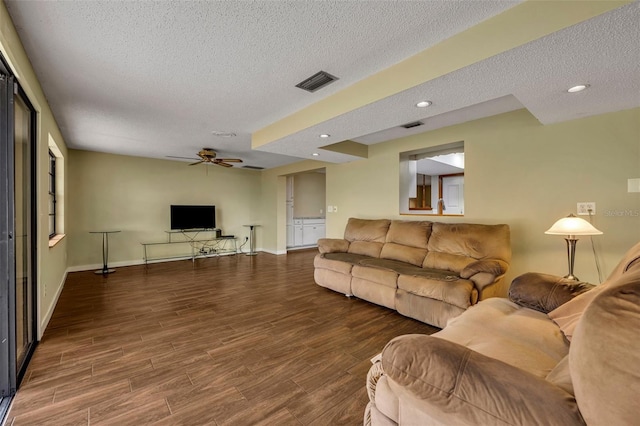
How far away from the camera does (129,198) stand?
19.5 feet

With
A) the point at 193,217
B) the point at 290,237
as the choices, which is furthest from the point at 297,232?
the point at 193,217

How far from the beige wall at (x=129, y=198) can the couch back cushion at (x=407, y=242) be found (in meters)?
4.92

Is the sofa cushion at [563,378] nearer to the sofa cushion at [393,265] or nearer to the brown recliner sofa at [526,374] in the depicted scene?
the brown recliner sofa at [526,374]

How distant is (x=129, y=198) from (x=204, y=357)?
5142mm

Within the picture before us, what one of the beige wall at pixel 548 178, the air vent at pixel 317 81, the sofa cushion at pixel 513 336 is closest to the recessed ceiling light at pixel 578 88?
the beige wall at pixel 548 178

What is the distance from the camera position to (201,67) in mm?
2260

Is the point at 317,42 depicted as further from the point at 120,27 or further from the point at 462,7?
the point at 120,27

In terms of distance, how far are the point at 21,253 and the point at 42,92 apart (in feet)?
5.38

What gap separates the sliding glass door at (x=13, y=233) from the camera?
1.77m

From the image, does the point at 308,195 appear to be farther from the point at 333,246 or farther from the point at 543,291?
the point at 543,291

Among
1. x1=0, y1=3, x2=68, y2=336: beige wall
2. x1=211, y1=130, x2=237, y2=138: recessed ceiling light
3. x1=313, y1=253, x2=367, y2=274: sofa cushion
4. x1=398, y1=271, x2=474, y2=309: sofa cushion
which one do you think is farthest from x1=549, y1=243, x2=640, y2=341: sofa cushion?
x1=211, y1=130, x2=237, y2=138: recessed ceiling light

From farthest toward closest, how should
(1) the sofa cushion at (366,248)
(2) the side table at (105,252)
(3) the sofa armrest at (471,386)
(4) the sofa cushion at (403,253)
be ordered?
(2) the side table at (105,252), (1) the sofa cushion at (366,248), (4) the sofa cushion at (403,253), (3) the sofa armrest at (471,386)

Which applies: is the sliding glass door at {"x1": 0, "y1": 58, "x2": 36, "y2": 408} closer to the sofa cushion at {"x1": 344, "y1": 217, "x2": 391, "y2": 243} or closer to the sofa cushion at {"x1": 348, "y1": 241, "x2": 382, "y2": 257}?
the sofa cushion at {"x1": 348, "y1": 241, "x2": 382, "y2": 257}

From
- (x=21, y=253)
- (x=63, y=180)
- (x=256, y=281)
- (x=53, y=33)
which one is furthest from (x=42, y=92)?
(x=256, y=281)
